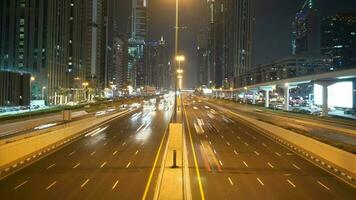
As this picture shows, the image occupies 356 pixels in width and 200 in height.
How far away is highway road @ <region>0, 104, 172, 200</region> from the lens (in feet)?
72.7

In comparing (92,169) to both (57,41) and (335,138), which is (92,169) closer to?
(335,138)

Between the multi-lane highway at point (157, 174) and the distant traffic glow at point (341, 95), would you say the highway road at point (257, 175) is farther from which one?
the distant traffic glow at point (341, 95)

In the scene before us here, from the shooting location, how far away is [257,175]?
2808 cm

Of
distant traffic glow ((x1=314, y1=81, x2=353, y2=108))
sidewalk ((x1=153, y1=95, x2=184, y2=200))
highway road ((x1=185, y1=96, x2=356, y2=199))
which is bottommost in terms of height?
highway road ((x1=185, y1=96, x2=356, y2=199))

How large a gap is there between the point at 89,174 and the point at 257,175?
10.6 m

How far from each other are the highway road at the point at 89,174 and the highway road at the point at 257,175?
11.1 feet

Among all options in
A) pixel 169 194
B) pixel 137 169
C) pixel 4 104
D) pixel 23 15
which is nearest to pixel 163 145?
pixel 137 169

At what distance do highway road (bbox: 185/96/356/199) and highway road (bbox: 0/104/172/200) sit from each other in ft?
11.1

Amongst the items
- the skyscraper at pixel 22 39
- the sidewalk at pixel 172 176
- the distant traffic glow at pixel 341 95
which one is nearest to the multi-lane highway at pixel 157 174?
the sidewalk at pixel 172 176

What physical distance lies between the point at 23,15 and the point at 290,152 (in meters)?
124

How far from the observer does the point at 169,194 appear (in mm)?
21266

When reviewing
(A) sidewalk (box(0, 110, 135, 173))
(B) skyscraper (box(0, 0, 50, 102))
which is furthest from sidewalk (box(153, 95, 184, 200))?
(B) skyscraper (box(0, 0, 50, 102))

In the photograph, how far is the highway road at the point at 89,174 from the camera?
22.2 meters

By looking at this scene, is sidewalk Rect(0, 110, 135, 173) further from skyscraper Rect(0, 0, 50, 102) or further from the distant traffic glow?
skyscraper Rect(0, 0, 50, 102)
